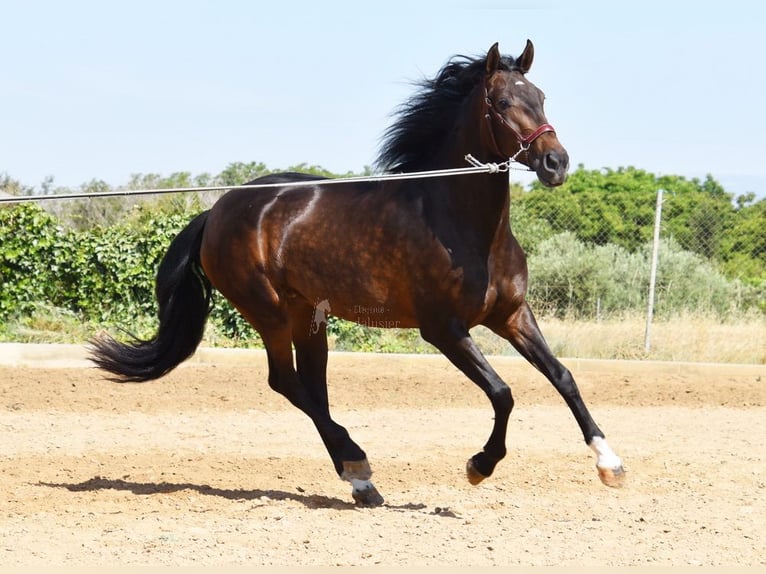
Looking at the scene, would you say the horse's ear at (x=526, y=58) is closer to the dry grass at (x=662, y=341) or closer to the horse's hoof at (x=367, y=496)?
the horse's hoof at (x=367, y=496)

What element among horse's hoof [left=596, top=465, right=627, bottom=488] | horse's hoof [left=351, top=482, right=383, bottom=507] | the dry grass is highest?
the dry grass

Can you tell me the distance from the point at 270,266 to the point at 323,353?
0.71 meters

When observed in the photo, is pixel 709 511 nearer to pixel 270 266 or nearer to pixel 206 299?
pixel 270 266

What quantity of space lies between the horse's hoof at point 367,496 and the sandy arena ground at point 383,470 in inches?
2.9

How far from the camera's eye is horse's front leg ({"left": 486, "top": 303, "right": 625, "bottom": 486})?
20.1ft

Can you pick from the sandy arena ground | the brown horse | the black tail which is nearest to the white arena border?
the sandy arena ground

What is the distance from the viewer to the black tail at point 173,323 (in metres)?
7.88

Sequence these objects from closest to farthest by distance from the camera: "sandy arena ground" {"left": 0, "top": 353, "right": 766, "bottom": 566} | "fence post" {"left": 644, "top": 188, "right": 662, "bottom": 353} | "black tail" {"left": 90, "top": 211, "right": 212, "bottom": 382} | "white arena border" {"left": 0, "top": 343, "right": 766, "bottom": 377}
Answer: "sandy arena ground" {"left": 0, "top": 353, "right": 766, "bottom": 566}, "black tail" {"left": 90, "top": 211, "right": 212, "bottom": 382}, "white arena border" {"left": 0, "top": 343, "right": 766, "bottom": 377}, "fence post" {"left": 644, "top": 188, "right": 662, "bottom": 353}

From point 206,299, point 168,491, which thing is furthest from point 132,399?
point 168,491

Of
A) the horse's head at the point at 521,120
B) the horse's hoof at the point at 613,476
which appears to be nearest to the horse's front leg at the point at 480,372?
the horse's hoof at the point at 613,476

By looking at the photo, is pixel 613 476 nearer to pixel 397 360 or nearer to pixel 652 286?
pixel 397 360

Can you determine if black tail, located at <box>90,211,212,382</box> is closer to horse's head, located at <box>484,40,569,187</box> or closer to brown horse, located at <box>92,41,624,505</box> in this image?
brown horse, located at <box>92,41,624,505</box>

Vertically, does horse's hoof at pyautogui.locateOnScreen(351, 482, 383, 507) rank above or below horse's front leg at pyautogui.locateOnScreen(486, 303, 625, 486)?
below

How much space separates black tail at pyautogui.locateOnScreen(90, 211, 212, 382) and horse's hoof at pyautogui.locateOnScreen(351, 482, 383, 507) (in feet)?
6.09
